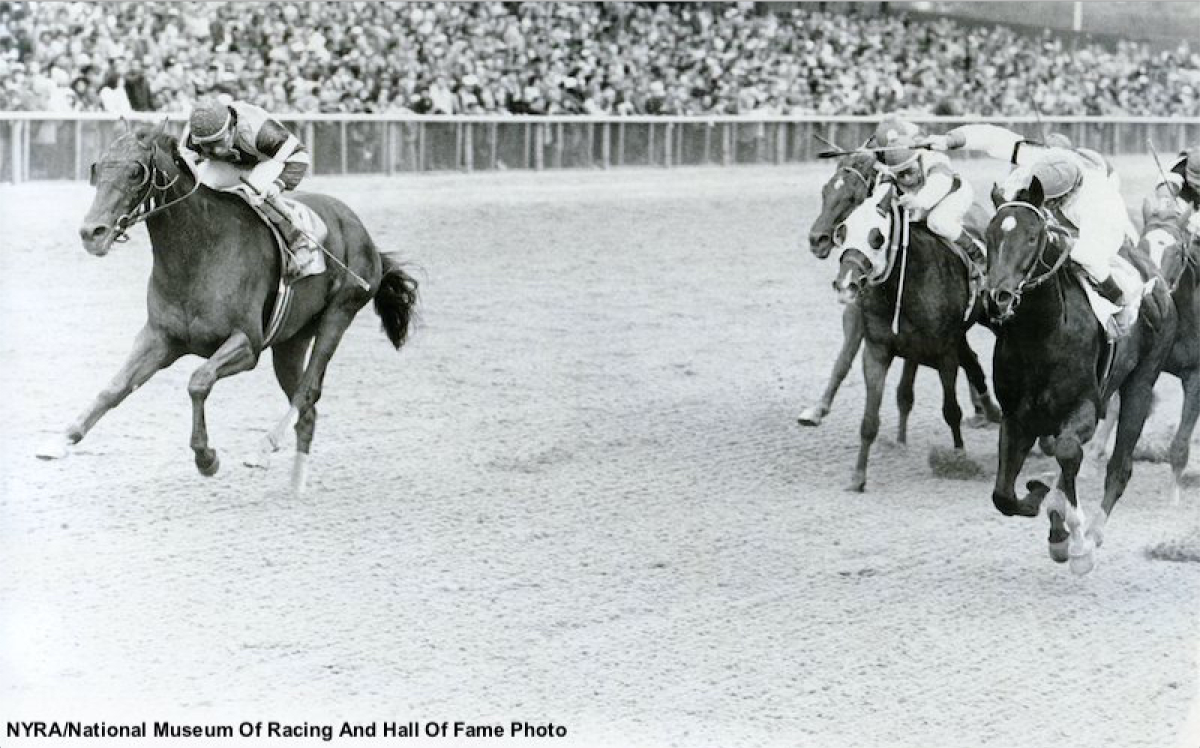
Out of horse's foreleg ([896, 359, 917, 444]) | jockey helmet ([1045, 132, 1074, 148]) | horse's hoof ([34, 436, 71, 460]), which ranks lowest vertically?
horse's foreleg ([896, 359, 917, 444])

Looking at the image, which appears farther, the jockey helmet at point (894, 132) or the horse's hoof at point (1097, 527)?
the jockey helmet at point (894, 132)

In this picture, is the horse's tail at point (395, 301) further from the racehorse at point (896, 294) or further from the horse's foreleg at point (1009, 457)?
the horse's foreleg at point (1009, 457)

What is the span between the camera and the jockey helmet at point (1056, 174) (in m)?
6.92

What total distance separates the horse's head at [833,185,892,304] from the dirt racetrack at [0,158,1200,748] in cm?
117

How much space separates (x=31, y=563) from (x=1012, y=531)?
180 inches

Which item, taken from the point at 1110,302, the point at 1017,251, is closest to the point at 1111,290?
the point at 1110,302

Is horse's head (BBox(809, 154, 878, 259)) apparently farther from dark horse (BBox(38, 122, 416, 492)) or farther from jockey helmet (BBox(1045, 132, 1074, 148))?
dark horse (BBox(38, 122, 416, 492))

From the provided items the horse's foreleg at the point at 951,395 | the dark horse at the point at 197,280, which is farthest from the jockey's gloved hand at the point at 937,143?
the dark horse at the point at 197,280

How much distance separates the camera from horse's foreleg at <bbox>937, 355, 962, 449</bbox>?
9.09 metres

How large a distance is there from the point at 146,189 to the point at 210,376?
2.73 ft

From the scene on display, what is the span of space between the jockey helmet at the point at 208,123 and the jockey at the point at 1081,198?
130 inches

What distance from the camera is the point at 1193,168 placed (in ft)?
29.1

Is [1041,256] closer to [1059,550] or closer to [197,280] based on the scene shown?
[1059,550]

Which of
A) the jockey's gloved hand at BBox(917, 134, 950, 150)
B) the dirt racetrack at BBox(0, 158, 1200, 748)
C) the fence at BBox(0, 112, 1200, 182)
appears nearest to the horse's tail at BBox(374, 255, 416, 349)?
the dirt racetrack at BBox(0, 158, 1200, 748)
